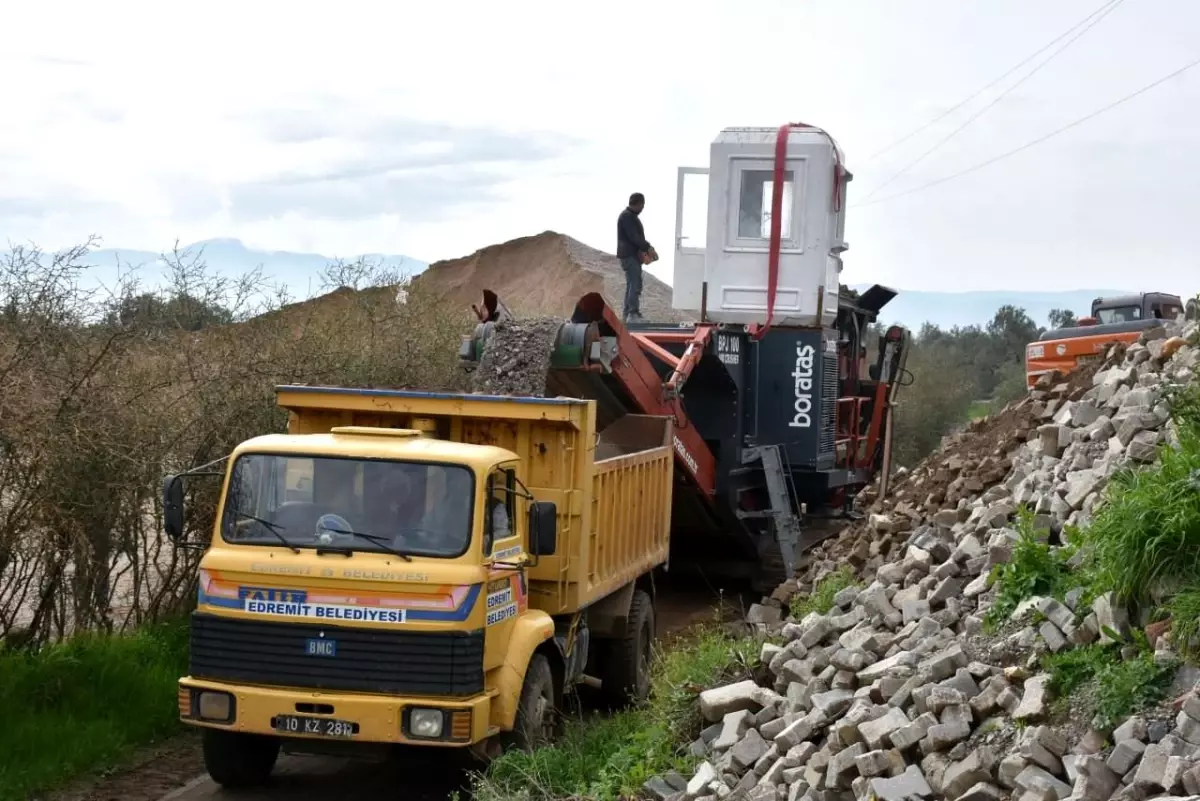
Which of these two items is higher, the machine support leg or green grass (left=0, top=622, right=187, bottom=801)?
the machine support leg

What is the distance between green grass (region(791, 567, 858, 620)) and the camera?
29.8 feet

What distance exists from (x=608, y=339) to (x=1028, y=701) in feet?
19.7

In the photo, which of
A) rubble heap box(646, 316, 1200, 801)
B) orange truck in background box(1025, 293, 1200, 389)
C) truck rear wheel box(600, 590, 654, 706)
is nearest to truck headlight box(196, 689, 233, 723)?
rubble heap box(646, 316, 1200, 801)

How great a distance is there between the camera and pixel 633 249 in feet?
52.6

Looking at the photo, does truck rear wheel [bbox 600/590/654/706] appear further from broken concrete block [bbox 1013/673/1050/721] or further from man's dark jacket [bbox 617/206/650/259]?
man's dark jacket [bbox 617/206/650/259]

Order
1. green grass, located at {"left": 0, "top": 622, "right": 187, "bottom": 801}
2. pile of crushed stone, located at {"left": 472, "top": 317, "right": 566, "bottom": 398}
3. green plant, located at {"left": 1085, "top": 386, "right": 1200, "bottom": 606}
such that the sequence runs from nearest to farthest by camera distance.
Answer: green plant, located at {"left": 1085, "top": 386, "right": 1200, "bottom": 606}
green grass, located at {"left": 0, "top": 622, "right": 187, "bottom": 801}
pile of crushed stone, located at {"left": 472, "top": 317, "right": 566, "bottom": 398}

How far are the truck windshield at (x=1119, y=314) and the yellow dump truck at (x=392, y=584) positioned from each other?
40.9 ft

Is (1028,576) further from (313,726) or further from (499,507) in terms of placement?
(313,726)

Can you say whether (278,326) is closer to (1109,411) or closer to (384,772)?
(384,772)

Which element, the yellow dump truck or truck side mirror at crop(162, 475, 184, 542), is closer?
the yellow dump truck

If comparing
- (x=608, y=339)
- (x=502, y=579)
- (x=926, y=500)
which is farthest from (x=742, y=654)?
(x=608, y=339)

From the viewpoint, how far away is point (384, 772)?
903 centimetres

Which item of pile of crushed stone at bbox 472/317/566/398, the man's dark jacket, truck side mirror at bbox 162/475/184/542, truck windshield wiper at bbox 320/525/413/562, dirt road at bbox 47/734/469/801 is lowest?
dirt road at bbox 47/734/469/801

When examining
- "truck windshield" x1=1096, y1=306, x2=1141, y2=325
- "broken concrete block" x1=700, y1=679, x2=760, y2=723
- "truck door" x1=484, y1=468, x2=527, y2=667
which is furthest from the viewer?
"truck windshield" x1=1096, y1=306, x2=1141, y2=325
